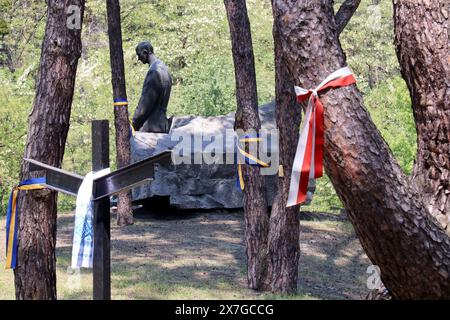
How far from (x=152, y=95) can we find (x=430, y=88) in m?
8.86

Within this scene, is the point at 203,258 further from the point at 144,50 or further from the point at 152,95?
the point at 144,50

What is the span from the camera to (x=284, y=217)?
8.92 m

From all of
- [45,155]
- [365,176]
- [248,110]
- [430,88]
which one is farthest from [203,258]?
[365,176]

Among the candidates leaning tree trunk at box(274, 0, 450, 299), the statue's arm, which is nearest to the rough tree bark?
the statue's arm

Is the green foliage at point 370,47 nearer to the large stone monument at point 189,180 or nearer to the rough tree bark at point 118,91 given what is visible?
the large stone monument at point 189,180

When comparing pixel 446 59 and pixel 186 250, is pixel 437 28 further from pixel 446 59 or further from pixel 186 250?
pixel 186 250

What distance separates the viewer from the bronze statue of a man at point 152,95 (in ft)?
46.6

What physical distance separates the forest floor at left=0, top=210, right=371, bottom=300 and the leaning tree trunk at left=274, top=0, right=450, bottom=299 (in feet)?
11.9

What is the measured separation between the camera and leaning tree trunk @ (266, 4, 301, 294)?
8.73 meters

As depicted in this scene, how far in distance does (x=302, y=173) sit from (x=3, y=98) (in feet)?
50.1

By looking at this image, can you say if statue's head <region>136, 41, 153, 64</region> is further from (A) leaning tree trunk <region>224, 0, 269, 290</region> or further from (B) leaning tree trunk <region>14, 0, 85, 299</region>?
(B) leaning tree trunk <region>14, 0, 85, 299</region>

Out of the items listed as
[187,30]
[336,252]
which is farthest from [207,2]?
[336,252]

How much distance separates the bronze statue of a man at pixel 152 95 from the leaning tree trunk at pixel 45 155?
8.01 meters

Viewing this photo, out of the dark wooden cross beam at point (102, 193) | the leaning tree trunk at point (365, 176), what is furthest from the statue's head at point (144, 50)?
the dark wooden cross beam at point (102, 193)
